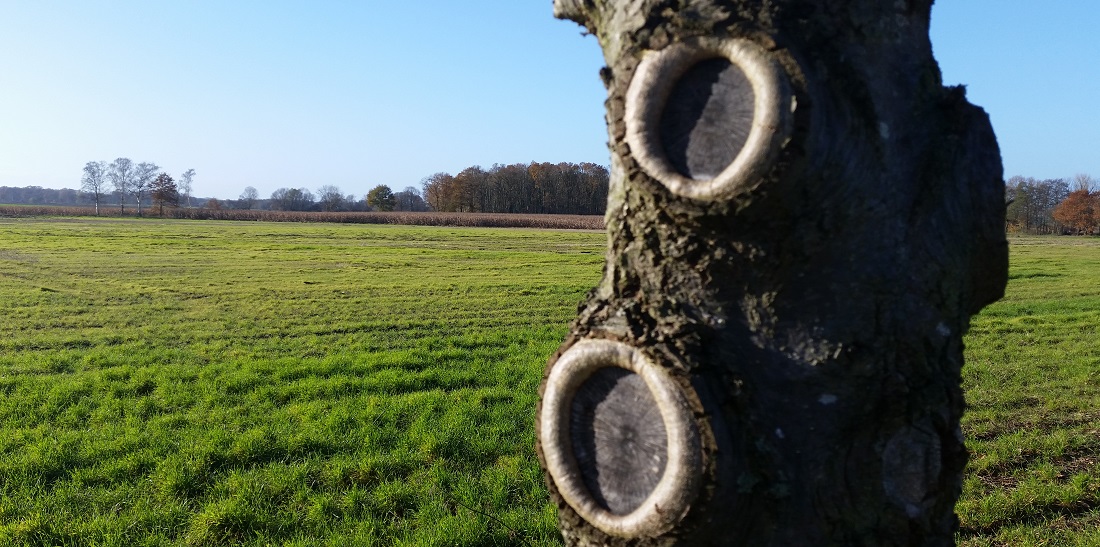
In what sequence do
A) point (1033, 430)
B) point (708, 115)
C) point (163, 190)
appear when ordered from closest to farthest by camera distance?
point (708, 115) < point (1033, 430) < point (163, 190)

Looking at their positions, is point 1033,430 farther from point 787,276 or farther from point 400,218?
point 400,218

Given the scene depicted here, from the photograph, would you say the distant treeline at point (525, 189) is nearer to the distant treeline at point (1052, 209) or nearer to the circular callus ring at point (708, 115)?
the distant treeline at point (1052, 209)

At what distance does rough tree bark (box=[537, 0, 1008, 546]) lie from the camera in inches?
58.5

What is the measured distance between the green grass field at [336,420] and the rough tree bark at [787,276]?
95.0 inches

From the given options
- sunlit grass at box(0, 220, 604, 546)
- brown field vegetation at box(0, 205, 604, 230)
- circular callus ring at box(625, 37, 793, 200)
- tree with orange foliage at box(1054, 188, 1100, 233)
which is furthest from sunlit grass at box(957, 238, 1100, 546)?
tree with orange foliage at box(1054, 188, 1100, 233)

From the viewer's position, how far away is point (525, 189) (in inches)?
3615

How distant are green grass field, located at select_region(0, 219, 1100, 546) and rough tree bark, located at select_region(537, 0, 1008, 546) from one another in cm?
241

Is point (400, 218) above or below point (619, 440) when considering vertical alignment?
above

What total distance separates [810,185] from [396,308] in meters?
11.1

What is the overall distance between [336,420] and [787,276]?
4.81 meters

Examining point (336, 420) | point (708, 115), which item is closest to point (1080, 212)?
point (336, 420)

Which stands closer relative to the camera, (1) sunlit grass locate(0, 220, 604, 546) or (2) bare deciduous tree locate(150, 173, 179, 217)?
(1) sunlit grass locate(0, 220, 604, 546)

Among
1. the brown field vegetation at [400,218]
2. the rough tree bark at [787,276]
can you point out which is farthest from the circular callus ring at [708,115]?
the brown field vegetation at [400,218]

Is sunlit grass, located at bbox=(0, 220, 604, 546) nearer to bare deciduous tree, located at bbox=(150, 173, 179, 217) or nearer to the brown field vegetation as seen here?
the brown field vegetation
